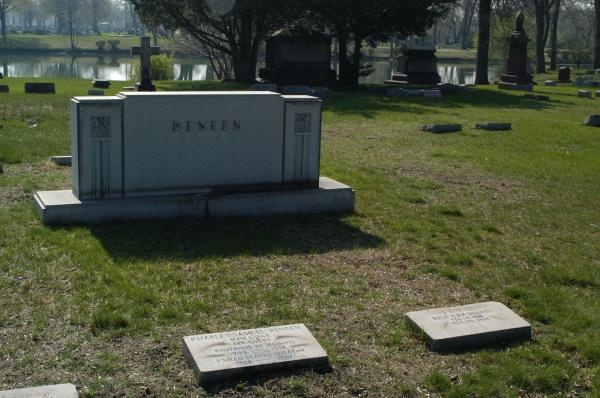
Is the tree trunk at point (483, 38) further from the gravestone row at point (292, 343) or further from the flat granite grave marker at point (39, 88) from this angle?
the gravestone row at point (292, 343)

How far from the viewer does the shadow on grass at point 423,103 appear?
18766mm

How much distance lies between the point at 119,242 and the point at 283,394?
9.83 feet

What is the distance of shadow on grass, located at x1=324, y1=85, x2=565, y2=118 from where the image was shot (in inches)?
739

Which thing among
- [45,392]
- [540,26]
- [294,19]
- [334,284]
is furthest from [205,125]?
[540,26]

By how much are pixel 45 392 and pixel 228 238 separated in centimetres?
326

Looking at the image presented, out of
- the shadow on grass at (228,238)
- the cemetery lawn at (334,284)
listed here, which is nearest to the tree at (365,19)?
the cemetery lawn at (334,284)

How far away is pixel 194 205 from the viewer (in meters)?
7.40

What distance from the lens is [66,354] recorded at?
436 cm

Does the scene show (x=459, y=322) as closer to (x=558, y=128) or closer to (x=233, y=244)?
(x=233, y=244)

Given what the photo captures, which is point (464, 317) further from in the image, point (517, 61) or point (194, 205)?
point (517, 61)

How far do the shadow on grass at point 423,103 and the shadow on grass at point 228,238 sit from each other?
33.8 ft

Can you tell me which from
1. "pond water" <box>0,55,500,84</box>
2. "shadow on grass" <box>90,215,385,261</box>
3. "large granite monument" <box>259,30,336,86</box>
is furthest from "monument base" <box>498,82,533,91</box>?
"shadow on grass" <box>90,215,385,261</box>

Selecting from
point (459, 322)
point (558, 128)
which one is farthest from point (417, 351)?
point (558, 128)

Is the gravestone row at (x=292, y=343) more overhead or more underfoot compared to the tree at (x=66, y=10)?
more underfoot
